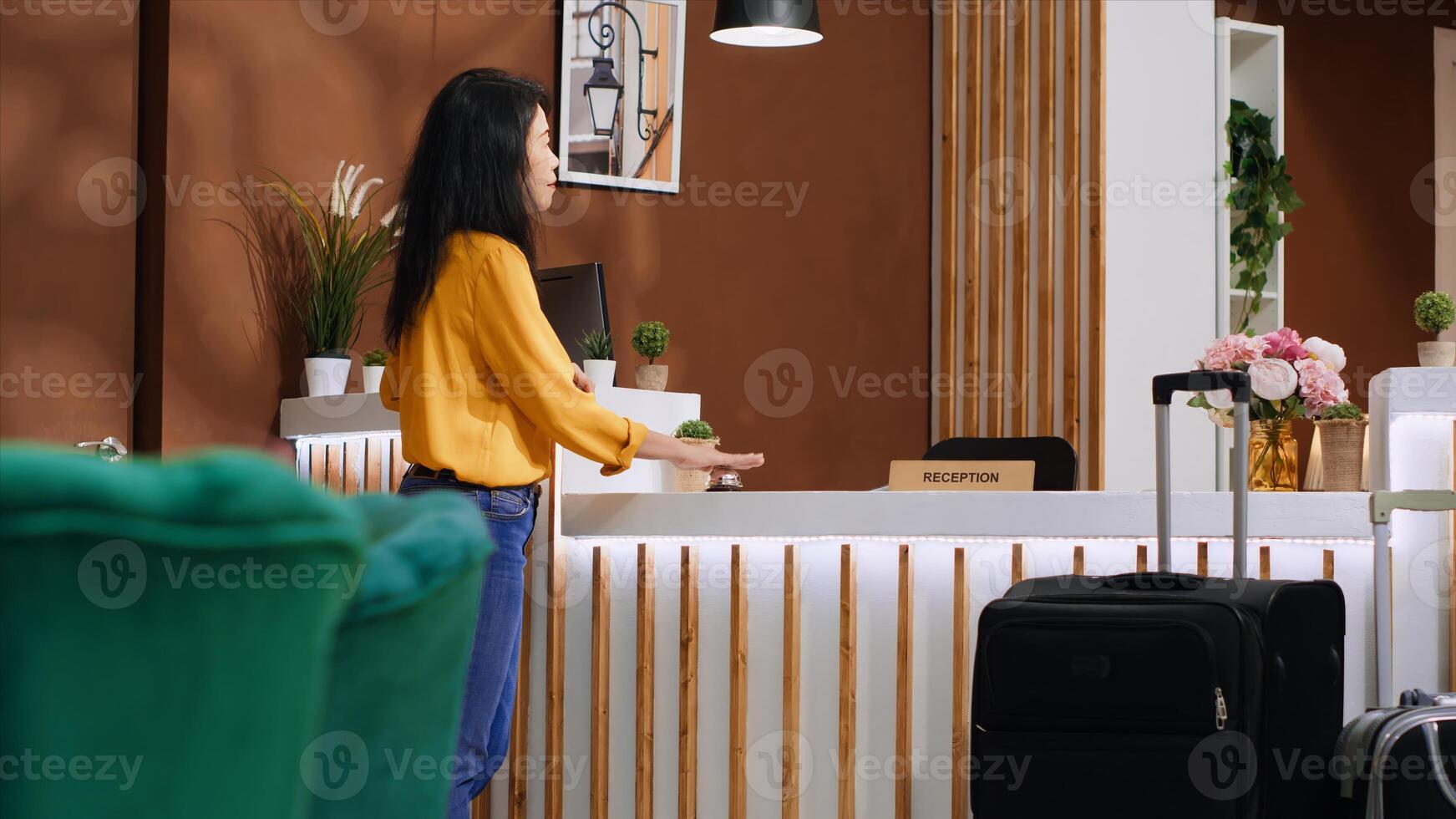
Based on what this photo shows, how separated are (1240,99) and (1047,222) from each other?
113 centimetres

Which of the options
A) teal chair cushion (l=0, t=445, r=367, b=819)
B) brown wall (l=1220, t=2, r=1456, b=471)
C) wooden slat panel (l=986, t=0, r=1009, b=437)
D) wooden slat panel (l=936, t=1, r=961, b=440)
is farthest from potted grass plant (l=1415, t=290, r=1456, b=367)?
brown wall (l=1220, t=2, r=1456, b=471)

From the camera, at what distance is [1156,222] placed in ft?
15.5

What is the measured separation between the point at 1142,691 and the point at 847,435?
3193mm

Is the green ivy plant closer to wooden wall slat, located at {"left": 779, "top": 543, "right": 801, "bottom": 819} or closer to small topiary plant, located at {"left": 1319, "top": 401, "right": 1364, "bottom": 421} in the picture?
small topiary plant, located at {"left": 1319, "top": 401, "right": 1364, "bottom": 421}

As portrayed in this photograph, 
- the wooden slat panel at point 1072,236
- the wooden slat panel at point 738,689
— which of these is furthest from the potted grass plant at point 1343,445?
the wooden slat panel at point 1072,236

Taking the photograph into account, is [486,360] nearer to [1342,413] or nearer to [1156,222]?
[1342,413]

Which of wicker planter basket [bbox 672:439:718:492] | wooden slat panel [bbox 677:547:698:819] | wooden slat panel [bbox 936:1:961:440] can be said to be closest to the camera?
wooden slat panel [bbox 677:547:698:819]

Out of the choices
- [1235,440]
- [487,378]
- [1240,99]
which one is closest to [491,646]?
[487,378]

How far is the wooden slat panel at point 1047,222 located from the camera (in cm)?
481

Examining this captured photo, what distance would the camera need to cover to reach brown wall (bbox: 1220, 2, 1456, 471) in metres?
5.93

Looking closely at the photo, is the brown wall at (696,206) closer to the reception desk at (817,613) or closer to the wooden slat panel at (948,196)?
the wooden slat panel at (948,196)

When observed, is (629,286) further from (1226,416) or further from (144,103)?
(1226,416)

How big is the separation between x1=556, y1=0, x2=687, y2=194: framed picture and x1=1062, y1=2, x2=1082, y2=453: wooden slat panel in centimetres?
133

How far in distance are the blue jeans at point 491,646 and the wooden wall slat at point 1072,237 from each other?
2.97 m
